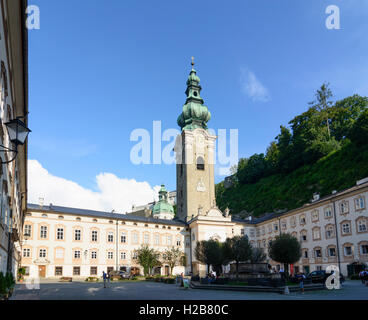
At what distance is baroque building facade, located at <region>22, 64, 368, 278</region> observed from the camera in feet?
132

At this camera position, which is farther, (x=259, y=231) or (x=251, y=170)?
(x=251, y=170)

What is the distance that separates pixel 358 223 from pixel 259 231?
85.6 ft

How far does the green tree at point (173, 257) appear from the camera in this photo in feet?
172

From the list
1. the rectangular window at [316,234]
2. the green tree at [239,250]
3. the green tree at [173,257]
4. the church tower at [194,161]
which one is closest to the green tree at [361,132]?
the rectangular window at [316,234]

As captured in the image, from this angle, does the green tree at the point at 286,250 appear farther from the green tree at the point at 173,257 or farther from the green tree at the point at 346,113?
the green tree at the point at 346,113

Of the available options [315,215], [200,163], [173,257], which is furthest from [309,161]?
[173,257]

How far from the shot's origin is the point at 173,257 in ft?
174

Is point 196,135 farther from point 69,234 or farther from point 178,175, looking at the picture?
point 69,234

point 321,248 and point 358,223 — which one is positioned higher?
point 358,223

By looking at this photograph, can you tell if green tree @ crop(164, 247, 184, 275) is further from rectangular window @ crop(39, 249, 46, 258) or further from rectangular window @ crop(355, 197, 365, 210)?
rectangular window @ crop(355, 197, 365, 210)

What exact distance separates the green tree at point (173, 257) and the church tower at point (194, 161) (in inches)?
349

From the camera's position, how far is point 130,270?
51.7 meters
